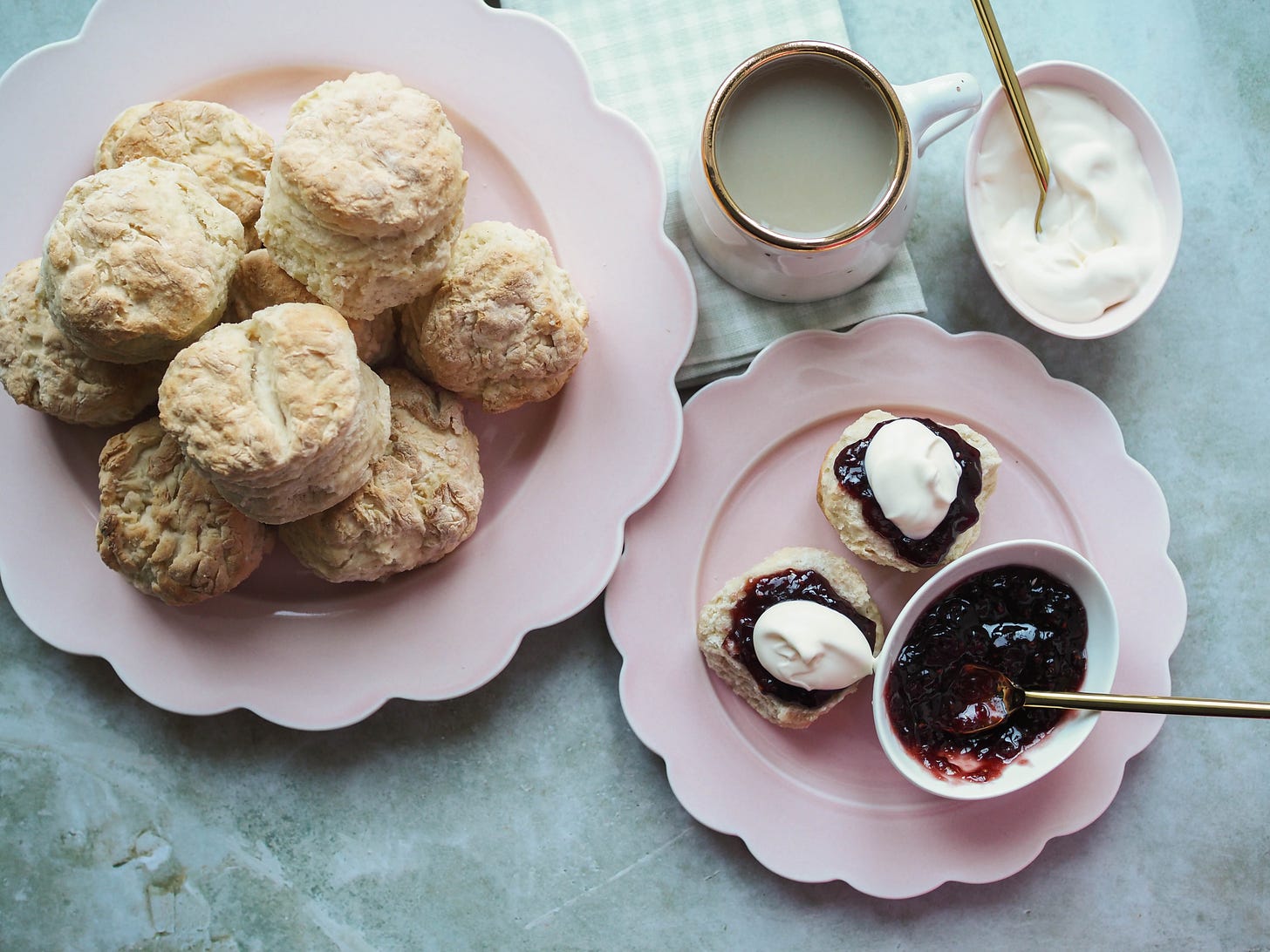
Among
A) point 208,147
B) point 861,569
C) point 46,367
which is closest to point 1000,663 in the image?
point 861,569

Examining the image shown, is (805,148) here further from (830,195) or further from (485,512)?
(485,512)

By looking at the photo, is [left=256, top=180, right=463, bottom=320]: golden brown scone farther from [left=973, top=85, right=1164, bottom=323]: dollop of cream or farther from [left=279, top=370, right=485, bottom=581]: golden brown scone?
[left=973, top=85, right=1164, bottom=323]: dollop of cream

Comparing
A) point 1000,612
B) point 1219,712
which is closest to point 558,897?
point 1000,612

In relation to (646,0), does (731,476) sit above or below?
below

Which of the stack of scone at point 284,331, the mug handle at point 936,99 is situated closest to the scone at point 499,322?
the stack of scone at point 284,331

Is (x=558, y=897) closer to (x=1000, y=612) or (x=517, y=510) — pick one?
(x=517, y=510)
